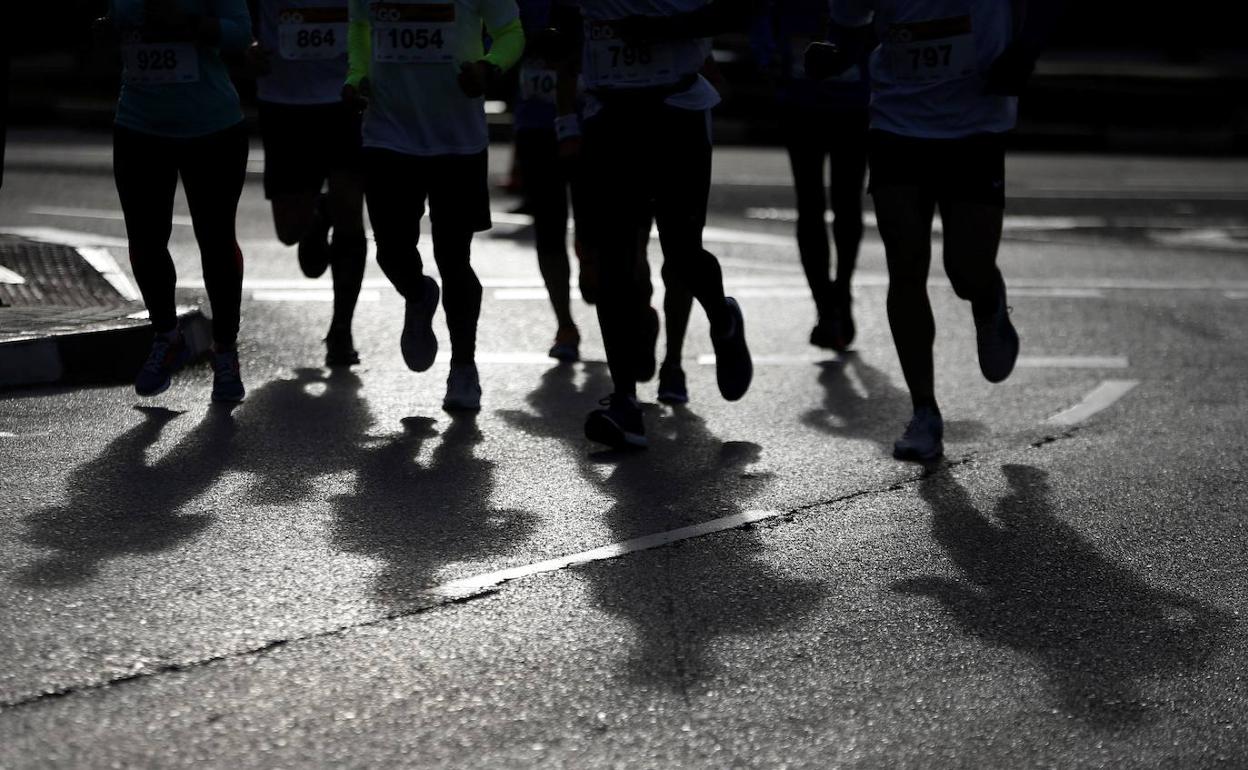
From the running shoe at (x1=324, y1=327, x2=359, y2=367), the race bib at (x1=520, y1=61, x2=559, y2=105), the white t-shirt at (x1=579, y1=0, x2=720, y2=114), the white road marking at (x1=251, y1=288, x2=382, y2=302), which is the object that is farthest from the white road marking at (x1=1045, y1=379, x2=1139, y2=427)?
the white road marking at (x1=251, y1=288, x2=382, y2=302)

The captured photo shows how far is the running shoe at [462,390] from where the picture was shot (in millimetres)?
7156

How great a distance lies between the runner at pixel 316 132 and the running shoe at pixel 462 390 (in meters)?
1.04

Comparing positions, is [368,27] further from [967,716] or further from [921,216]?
[967,716]

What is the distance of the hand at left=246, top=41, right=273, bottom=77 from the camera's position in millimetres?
7098

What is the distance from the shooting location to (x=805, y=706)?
3914 millimetres

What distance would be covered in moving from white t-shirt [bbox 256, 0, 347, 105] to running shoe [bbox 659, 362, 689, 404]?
1.68 m

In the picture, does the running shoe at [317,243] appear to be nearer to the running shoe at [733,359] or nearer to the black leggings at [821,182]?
the black leggings at [821,182]

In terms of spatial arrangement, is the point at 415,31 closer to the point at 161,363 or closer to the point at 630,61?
the point at 630,61

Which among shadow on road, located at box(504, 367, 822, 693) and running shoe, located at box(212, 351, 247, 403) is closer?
shadow on road, located at box(504, 367, 822, 693)

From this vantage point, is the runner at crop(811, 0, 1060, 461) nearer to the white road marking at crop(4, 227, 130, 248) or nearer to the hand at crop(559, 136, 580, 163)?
the hand at crop(559, 136, 580, 163)

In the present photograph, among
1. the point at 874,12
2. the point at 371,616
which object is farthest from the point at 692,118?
the point at 371,616

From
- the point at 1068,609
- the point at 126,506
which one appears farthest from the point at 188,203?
the point at 1068,609

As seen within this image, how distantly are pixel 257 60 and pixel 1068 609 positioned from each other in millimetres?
3783

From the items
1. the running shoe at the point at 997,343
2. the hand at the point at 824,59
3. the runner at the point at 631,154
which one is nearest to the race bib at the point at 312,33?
the runner at the point at 631,154
